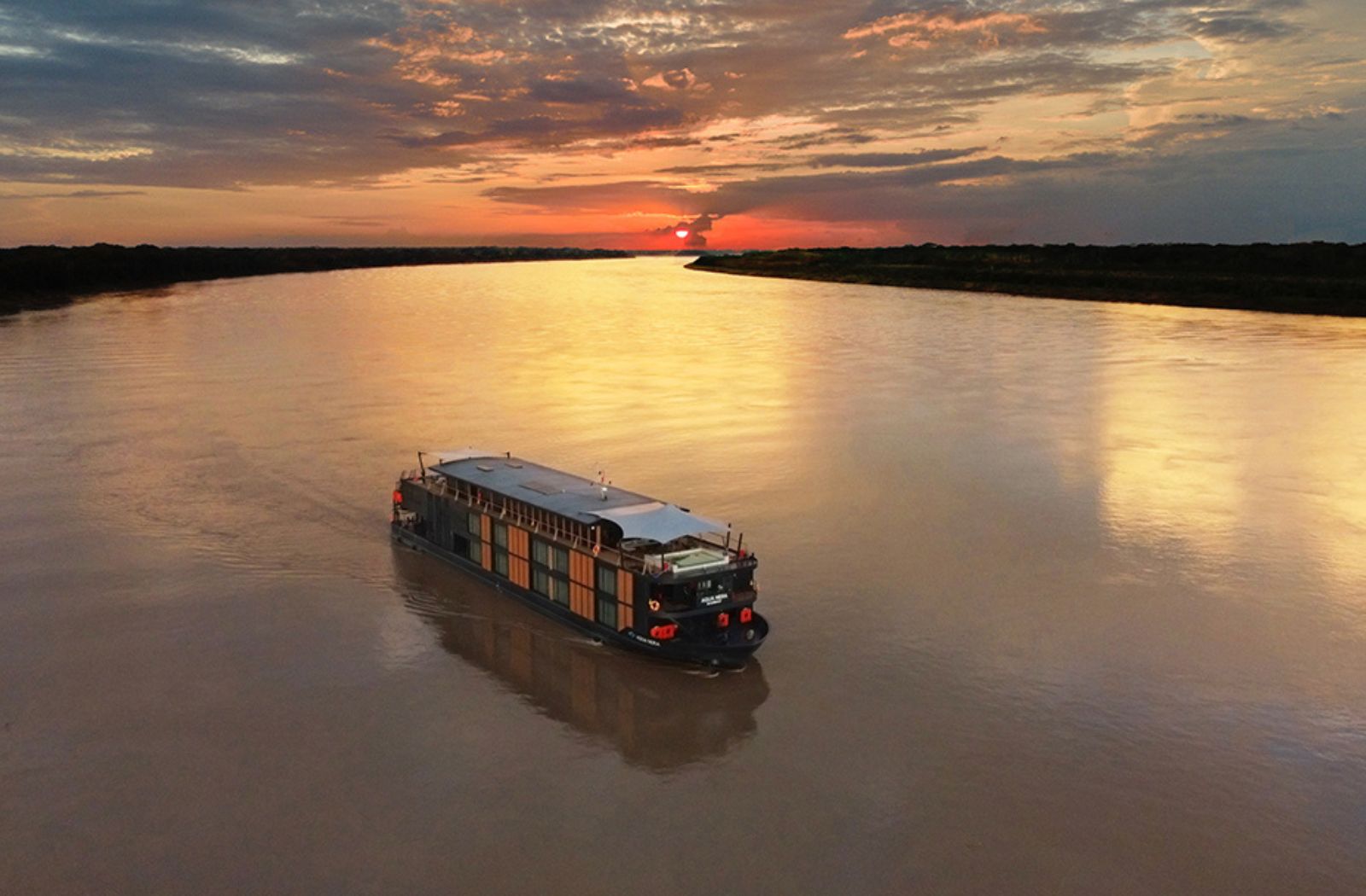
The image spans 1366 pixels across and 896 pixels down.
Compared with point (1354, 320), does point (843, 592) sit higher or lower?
lower

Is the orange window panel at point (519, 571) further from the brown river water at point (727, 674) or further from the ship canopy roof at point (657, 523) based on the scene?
the ship canopy roof at point (657, 523)

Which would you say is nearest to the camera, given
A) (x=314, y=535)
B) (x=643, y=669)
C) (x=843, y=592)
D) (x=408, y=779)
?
(x=408, y=779)

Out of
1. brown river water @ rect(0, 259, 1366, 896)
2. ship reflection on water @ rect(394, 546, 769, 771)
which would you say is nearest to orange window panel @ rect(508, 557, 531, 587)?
ship reflection on water @ rect(394, 546, 769, 771)

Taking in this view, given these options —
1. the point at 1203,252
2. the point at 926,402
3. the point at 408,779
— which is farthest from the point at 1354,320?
the point at 408,779

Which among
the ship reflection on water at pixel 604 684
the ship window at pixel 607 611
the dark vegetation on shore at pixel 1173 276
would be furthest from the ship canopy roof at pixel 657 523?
the dark vegetation on shore at pixel 1173 276

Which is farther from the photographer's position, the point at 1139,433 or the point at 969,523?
the point at 1139,433

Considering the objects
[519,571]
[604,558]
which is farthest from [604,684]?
[519,571]

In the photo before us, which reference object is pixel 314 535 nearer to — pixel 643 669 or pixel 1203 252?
pixel 643 669

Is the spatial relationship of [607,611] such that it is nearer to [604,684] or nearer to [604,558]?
[604,558]

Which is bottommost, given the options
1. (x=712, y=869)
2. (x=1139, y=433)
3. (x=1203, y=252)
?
(x=712, y=869)
